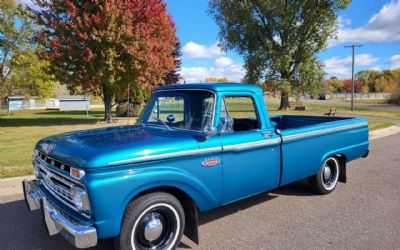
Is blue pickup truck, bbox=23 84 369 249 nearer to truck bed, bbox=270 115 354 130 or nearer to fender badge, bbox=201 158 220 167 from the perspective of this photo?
fender badge, bbox=201 158 220 167

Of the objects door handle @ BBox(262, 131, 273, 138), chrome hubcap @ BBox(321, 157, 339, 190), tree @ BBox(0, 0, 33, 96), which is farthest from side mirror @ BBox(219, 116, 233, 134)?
tree @ BBox(0, 0, 33, 96)

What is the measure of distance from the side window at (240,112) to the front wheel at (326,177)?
1586 millimetres

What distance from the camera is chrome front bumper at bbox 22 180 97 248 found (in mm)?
3002

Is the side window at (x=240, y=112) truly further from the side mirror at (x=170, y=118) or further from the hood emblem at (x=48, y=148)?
the hood emblem at (x=48, y=148)

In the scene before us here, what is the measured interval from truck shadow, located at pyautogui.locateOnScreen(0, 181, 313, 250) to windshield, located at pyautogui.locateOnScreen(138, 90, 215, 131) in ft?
4.69

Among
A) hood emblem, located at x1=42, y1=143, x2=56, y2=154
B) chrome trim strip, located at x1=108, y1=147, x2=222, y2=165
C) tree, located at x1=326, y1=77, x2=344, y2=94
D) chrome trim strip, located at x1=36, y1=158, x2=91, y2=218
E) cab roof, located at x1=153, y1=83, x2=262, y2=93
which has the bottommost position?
chrome trim strip, located at x1=36, y1=158, x2=91, y2=218

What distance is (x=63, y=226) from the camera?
317 cm

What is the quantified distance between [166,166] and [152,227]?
0.65 m

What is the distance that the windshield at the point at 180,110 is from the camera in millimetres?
4242

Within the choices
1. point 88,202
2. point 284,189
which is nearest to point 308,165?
point 284,189

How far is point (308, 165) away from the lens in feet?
17.3

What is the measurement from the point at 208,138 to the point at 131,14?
572 inches

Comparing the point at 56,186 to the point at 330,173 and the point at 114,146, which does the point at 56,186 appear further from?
the point at 330,173

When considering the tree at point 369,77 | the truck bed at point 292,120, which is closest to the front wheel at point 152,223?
the truck bed at point 292,120
